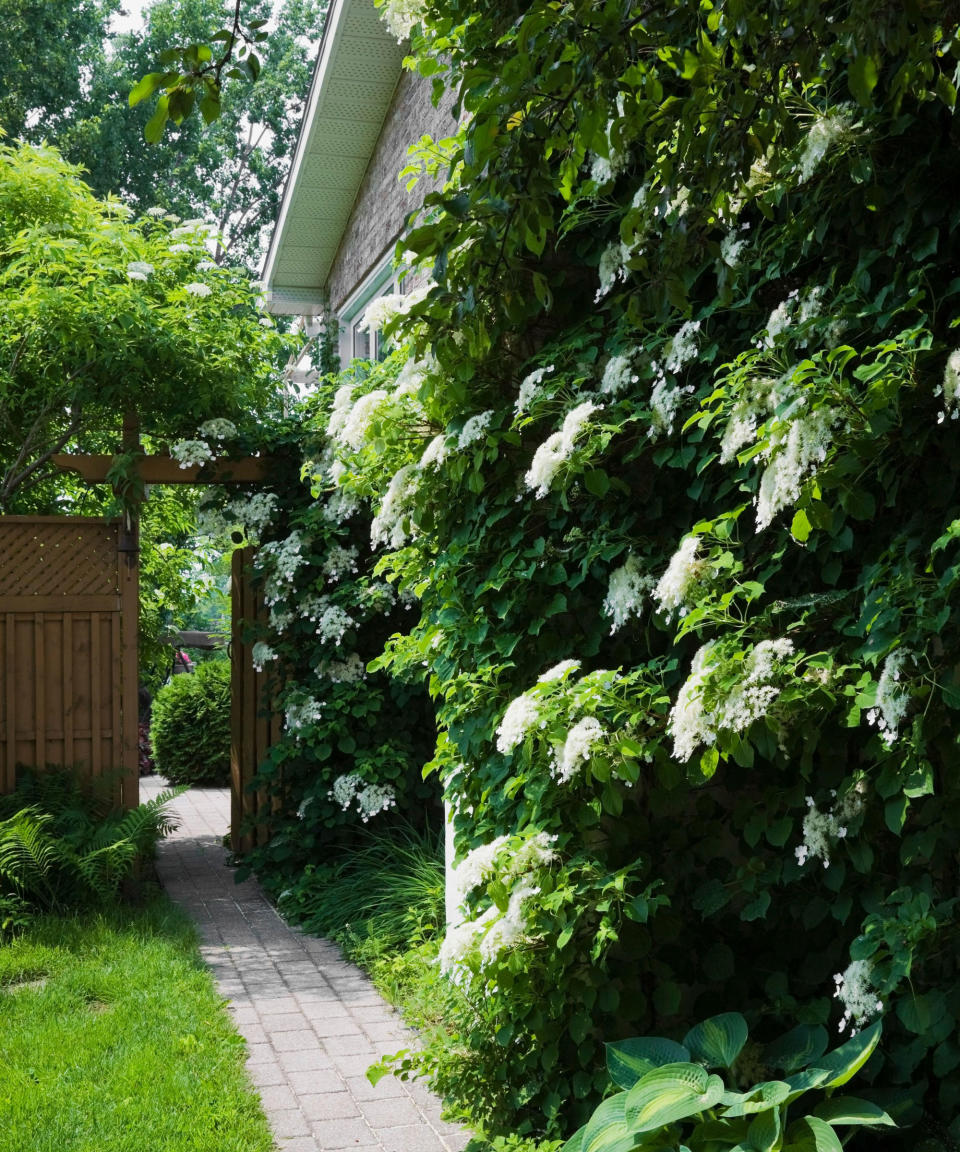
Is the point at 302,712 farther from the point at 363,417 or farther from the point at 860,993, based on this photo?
the point at 860,993

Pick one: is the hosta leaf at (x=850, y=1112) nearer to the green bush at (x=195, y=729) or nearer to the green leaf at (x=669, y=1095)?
the green leaf at (x=669, y=1095)

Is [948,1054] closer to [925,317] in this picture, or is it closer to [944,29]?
[925,317]

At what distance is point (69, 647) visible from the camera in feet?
22.0

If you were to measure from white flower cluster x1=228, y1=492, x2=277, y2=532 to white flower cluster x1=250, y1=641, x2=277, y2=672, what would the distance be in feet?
2.35

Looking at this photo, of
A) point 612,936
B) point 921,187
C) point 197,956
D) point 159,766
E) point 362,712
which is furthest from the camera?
point 159,766

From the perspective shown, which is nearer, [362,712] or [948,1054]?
[948,1054]

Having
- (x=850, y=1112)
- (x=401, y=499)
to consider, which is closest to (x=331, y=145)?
(x=401, y=499)

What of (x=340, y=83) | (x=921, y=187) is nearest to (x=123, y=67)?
(x=340, y=83)

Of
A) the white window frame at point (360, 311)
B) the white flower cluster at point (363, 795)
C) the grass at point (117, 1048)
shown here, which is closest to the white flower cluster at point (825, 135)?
the grass at point (117, 1048)

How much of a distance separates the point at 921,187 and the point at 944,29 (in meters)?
0.31

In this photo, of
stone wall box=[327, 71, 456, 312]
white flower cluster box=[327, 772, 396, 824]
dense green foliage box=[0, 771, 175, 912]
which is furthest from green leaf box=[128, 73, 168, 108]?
stone wall box=[327, 71, 456, 312]

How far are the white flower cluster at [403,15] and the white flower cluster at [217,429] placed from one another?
124 inches

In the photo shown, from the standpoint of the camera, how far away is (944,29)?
92.0 inches

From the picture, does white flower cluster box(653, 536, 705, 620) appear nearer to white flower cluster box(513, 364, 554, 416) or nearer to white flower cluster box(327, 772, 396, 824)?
white flower cluster box(513, 364, 554, 416)
